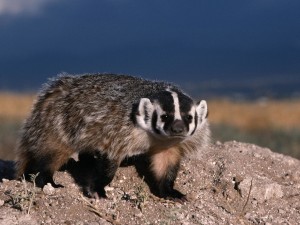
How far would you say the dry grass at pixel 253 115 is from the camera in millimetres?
19688

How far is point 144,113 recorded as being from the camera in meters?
5.93

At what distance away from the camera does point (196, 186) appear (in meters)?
6.30

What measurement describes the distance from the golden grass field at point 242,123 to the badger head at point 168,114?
4.91m

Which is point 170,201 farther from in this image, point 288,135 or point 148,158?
point 288,135

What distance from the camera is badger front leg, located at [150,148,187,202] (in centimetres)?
616

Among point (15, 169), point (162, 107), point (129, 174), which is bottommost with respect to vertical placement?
point (15, 169)

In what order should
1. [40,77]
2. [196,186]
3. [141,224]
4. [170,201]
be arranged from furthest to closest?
[40,77] < [196,186] < [170,201] < [141,224]

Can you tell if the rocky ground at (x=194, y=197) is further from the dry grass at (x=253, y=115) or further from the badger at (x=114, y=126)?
the dry grass at (x=253, y=115)

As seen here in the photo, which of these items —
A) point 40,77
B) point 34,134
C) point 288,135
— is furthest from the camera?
point 40,77

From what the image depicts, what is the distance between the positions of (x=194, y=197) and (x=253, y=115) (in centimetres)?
1620

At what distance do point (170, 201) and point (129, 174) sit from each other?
63 centimetres

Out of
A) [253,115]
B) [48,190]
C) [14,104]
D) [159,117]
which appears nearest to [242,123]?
[253,115]

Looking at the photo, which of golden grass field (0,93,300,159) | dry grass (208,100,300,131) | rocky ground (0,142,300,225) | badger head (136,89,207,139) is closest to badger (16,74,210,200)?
badger head (136,89,207,139)

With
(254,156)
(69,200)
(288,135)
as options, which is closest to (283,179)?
(254,156)
